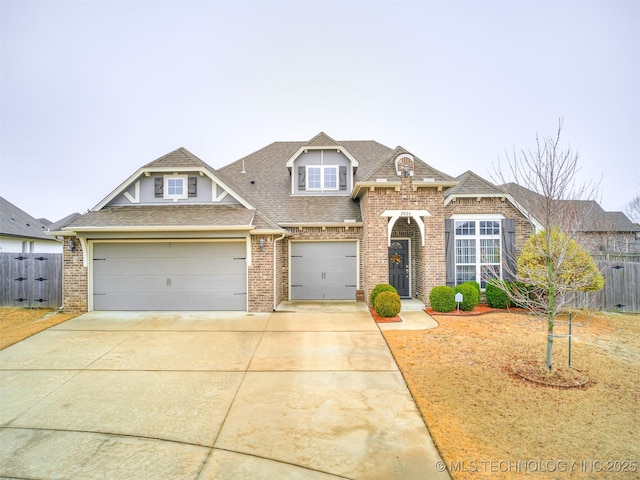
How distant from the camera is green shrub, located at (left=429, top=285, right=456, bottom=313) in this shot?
10594 mm

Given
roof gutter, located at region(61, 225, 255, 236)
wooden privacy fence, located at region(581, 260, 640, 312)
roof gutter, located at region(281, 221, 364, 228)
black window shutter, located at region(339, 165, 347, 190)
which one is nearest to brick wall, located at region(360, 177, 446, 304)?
roof gutter, located at region(281, 221, 364, 228)

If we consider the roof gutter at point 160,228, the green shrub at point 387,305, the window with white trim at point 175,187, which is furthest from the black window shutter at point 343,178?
the window with white trim at point 175,187

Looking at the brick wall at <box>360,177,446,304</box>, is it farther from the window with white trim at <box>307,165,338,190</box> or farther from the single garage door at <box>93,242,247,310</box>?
the single garage door at <box>93,242,247,310</box>

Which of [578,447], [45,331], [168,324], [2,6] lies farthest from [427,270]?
[2,6]

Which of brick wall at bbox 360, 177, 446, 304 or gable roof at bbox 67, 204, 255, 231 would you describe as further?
brick wall at bbox 360, 177, 446, 304

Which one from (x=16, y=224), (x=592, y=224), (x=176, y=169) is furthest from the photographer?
(x=16, y=224)

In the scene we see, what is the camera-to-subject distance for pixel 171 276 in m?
11.1

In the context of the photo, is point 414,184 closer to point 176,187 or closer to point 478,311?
point 478,311

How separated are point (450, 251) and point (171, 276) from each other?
9816mm

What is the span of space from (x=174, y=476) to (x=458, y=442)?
3.21m

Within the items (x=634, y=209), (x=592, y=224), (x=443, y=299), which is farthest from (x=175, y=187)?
(x=634, y=209)

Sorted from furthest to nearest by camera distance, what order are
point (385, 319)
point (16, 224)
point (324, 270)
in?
point (16, 224) < point (324, 270) < point (385, 319)

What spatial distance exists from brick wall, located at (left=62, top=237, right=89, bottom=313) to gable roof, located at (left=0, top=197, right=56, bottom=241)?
1064cm

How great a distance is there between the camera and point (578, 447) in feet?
12.4
